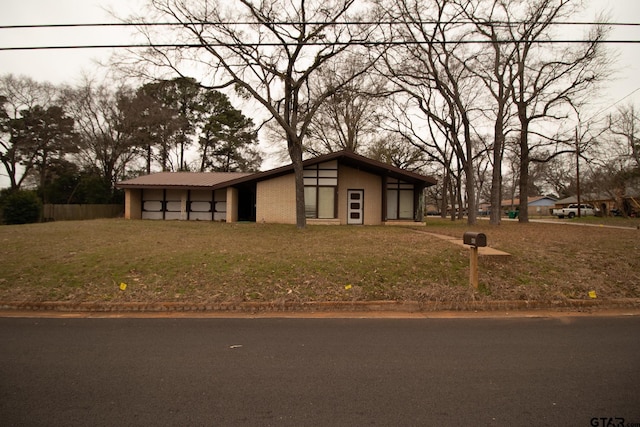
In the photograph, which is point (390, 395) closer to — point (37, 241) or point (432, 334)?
point (432, 334)

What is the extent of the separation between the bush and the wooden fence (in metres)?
2.24

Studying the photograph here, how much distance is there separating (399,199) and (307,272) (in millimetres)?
15211

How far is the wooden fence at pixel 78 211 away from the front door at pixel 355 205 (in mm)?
23714

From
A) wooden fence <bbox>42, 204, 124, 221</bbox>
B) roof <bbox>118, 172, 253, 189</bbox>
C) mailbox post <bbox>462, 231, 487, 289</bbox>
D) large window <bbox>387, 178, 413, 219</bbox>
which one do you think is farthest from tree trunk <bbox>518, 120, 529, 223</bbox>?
wooden fence <bbox>42, 204, 124, 221</bbox>

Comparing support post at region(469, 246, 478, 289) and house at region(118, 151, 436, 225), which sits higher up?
house at region(118, 151, 436, 225)

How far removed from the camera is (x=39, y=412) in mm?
2990

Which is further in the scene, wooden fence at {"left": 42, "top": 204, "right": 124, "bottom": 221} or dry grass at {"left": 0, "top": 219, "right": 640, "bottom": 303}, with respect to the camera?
wooden fence at {"left": 42, "top": 204, "right": 124, "bottom": 221}

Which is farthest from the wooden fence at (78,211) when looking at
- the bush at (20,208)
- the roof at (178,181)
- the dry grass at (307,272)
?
the dry grass at (307,272)

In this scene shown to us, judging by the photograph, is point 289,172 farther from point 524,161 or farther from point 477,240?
point 524,161

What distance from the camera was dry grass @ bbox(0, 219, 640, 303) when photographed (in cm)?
675

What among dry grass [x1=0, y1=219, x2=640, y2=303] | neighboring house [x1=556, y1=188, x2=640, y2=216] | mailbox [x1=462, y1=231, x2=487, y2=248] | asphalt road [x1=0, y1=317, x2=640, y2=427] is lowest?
asphalt road [x1=0, y1=317, x2=640, y2=427]

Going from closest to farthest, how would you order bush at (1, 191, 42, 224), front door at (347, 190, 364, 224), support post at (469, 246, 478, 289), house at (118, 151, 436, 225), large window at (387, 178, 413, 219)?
support post at (469, 246, 478, 289), house at (118, 151, 436, 225), front door at (347, 190, 364, 224), large window at (387, 178, 413, 219), bush at (1, 191, 42, 224)

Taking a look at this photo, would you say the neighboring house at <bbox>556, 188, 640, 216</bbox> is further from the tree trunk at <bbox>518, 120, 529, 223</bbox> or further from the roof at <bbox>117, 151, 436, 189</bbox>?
the roof at <bbox>117, 151, 436, 189</bbox>

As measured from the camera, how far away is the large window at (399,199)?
71.6 ft
